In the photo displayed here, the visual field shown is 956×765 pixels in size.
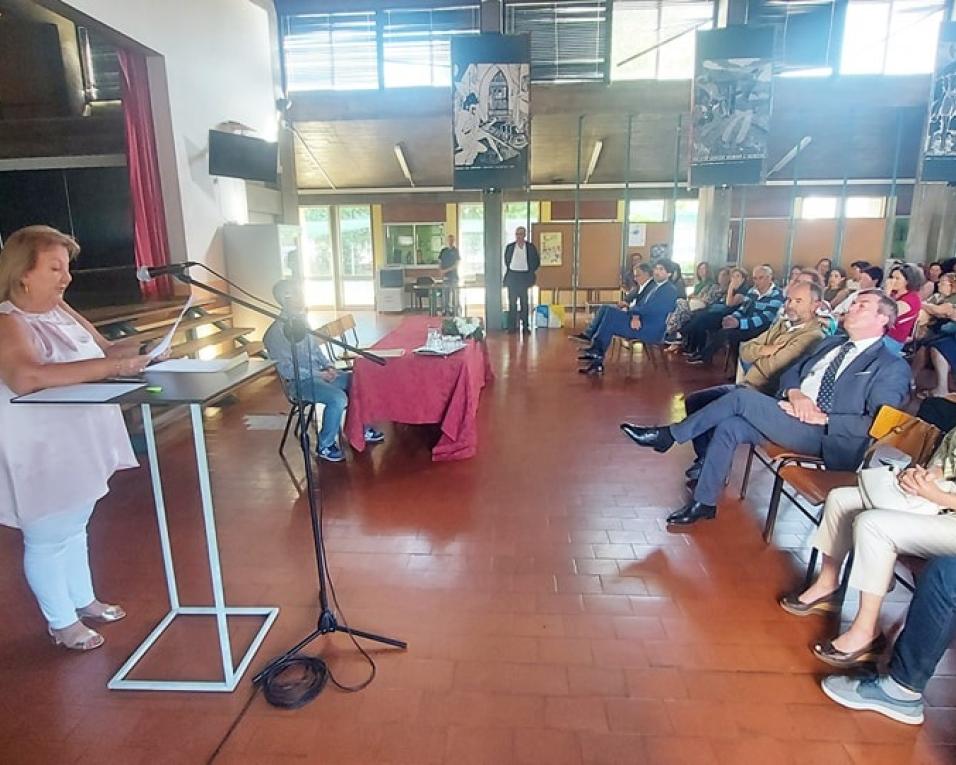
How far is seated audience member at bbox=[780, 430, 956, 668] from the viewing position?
179 cm

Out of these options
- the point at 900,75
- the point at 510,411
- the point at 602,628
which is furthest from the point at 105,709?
the point at 900,75

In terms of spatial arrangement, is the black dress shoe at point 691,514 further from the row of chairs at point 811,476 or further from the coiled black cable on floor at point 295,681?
the coiled black cable on floor at point 295,681

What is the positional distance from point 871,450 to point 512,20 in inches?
317

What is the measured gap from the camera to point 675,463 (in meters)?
3.80

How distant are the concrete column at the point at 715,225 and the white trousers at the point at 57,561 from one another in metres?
8.65

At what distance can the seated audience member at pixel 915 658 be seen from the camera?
5.48 feet

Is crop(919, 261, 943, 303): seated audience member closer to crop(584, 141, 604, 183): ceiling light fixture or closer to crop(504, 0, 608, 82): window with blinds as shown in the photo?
crop(504, 0, 608, 82): window with blinds

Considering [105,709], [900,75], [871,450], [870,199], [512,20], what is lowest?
[105,709]

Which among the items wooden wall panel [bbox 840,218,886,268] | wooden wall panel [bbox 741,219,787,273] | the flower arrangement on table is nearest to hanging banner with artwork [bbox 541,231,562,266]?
wooden wall panel [bbox 741,219,787,273]

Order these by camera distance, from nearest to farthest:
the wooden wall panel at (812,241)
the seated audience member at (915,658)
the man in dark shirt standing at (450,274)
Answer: the seated audience member at (915,658)
the wooden wall panel at (812,241)
the man in dark shirt standing at (450,274)

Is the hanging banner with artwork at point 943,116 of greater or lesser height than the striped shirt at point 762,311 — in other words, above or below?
above

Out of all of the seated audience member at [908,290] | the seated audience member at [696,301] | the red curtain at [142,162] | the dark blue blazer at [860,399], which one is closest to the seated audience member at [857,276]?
the seated audience member at [908,290]

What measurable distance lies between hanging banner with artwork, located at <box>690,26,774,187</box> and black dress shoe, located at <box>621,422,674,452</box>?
5436 mm

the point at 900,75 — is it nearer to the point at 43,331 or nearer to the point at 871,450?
the point at 871,450
